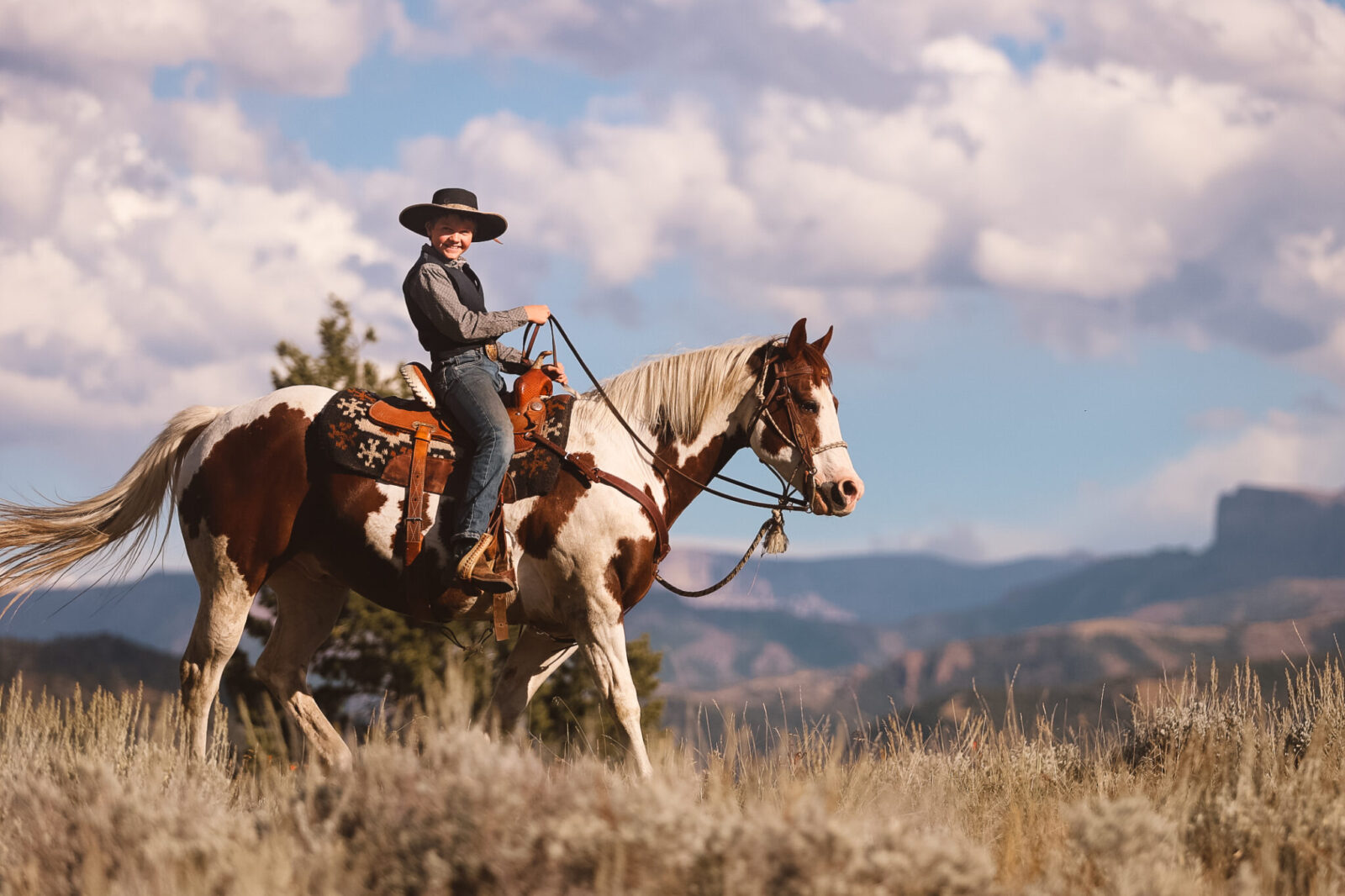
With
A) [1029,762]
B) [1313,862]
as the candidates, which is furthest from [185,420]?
[1313,862]

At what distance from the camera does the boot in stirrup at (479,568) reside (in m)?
6.48

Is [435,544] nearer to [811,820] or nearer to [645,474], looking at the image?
[645,474]

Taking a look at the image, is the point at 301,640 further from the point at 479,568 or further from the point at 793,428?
the point at 793,428

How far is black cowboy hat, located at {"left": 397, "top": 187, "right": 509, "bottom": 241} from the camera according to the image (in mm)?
7082

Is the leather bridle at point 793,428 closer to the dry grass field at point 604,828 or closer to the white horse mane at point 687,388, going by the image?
the white horse mane at point 687,388

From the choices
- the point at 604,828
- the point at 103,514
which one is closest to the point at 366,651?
the point at 103,514

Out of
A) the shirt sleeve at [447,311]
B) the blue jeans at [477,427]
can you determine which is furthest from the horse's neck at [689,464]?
the shirt sleeve at [447,311]

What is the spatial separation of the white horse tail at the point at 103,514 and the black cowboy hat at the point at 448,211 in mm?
1791

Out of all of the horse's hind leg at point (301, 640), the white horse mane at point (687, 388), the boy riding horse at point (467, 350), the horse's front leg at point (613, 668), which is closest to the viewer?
the horse's front leg at point (613, 668)

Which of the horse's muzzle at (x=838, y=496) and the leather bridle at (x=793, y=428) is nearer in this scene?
the horse's muzzle at (x=838, y=496)

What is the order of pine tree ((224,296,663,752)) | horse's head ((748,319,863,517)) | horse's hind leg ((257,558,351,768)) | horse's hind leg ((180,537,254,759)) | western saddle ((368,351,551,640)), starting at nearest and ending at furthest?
western saddle ((368,351,551,640)) → horse's hind leg ((180,537,254,759)) → horse's head ((748,319,863,517)) → horse's hind leg ((257,558,351,768)) → pine tree ((224,296,663,752))

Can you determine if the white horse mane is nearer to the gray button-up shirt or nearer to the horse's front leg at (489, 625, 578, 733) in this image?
the gray button-up shirt

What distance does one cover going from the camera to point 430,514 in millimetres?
6738

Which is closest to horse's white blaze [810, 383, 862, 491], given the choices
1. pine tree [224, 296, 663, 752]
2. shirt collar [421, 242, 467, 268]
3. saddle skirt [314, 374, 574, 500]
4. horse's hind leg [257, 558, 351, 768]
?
saddle skirt [314, 374, 574, 500]
